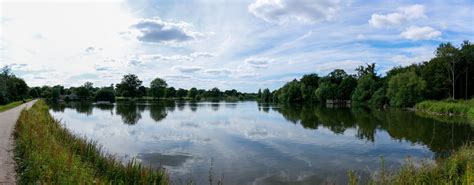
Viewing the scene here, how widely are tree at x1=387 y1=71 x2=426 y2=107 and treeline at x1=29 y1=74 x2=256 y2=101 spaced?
271 feet

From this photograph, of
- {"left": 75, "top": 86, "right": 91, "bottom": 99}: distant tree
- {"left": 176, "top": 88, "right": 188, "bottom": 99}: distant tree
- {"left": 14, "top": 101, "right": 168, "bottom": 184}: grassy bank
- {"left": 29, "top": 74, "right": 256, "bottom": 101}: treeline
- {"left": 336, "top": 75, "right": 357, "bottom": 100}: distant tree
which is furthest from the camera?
{"left": 176, "top": 88, "right": 188, "bottom": 99}: distant tree

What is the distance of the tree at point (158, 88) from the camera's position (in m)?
142

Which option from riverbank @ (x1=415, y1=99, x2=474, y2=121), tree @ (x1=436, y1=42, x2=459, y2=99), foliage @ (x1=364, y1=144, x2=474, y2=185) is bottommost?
foliage @ (x1=364, y1=144, x2=474, y2=185)

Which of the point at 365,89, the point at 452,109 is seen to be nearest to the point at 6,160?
the point at 452,109

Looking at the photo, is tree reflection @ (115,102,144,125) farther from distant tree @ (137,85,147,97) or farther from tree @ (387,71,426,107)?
distant tree @ (137,85,147,97)

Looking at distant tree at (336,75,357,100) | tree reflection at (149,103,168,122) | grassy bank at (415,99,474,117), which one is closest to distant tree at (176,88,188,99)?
distant tree at (336,75,357,100)

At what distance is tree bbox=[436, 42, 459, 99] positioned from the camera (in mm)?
56000

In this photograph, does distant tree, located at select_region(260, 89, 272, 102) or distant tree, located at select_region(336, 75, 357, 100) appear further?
distant tree, located at select_region(260, 89, 272, 102)

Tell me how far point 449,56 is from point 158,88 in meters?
108

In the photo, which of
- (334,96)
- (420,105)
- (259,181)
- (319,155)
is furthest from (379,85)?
(259,181)

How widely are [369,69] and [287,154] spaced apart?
9593cm

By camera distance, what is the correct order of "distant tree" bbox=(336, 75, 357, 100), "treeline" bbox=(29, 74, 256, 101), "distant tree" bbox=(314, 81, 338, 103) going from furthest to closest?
"treeline" bbox=(29, 74, 256, 101) < "distant tree" bbox=(314, 81, 338, 103) < "distant tree" bbox=(336, 75, 357, 100)

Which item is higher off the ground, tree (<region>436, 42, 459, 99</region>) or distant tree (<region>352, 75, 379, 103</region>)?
tree (<region>436, 42, 459, 99</region>)

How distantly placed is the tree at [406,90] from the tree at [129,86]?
98.8m
